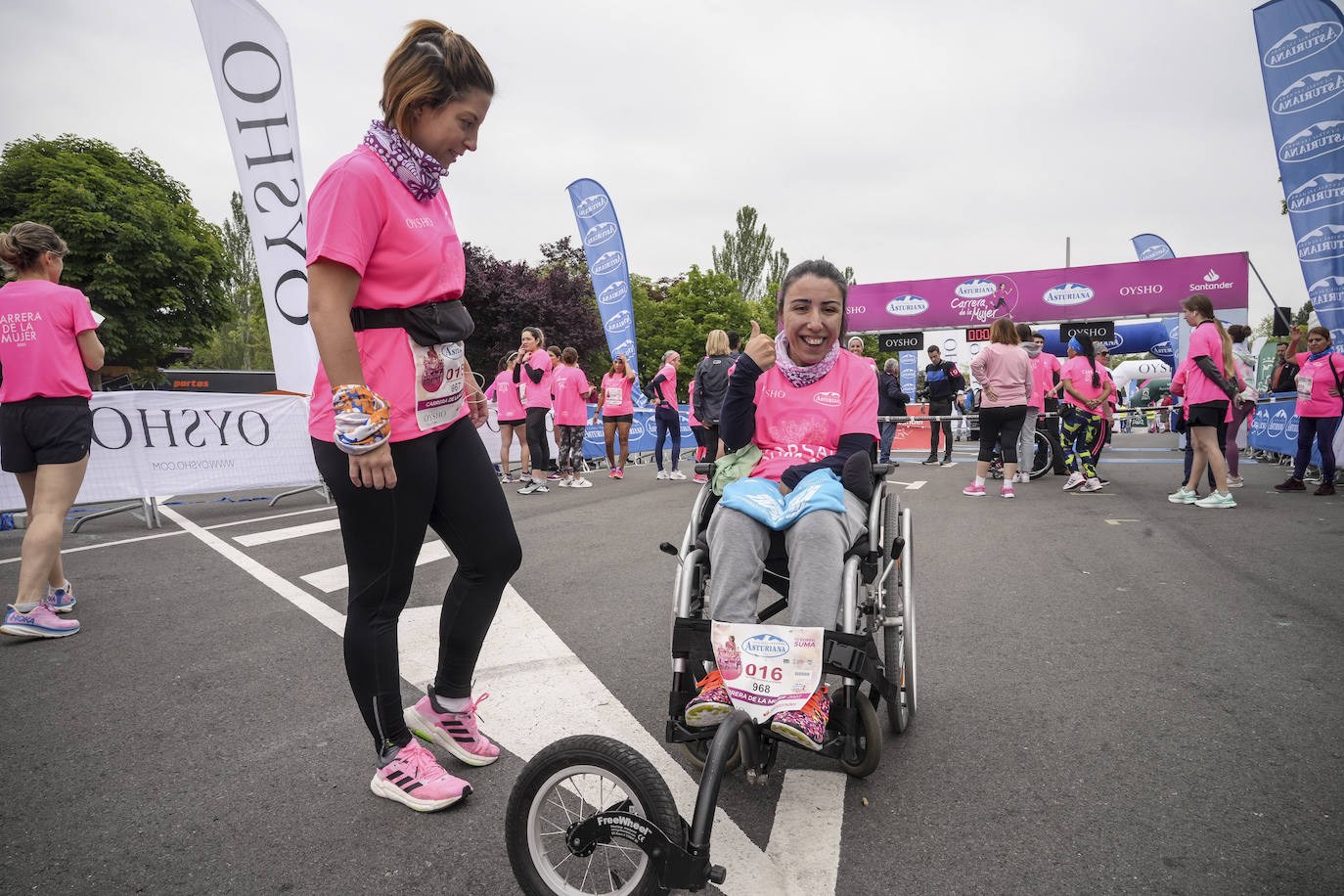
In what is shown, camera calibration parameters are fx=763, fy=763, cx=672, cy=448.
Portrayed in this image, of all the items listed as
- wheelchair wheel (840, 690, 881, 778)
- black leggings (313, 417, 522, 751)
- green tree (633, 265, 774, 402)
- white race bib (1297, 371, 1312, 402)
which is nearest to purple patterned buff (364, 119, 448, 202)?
black leggings (313, 417, 522, 751)

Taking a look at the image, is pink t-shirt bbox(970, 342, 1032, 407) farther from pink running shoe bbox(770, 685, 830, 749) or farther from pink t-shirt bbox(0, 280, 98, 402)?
pink t-shirt bbox(0, 280, 98, 402)

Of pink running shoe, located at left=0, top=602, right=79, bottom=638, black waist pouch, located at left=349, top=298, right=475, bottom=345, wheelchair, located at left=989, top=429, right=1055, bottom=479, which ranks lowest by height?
wheelchair, located at left=989, top=429, right=1055, bottom=479

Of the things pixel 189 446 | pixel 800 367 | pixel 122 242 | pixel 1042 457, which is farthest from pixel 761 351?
pixel 122 242

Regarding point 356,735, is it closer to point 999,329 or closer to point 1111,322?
point 999,329

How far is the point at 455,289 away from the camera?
2.22 m

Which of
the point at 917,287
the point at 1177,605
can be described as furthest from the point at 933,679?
the point at 917,287

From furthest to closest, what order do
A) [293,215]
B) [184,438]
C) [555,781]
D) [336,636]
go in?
[184,438] → [293,215] → [336,636] → [555,781]

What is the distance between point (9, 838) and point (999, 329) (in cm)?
907

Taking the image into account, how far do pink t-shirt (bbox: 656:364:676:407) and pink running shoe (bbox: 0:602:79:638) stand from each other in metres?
8.83

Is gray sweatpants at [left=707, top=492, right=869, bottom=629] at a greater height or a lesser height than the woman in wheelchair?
lesser

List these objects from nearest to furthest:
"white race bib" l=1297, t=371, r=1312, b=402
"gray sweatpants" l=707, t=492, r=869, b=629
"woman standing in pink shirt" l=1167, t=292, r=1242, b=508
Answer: "gray sweatpants" l=707, t=492, r=869, b=629, "woman standing in pink shirt" l=1167, t=292, r=1242, b=508, "white race bib" l=1297, t=371, r=1312, b=402

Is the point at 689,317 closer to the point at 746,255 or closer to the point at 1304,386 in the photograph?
the point at 746,255

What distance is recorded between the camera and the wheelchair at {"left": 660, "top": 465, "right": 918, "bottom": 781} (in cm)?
205

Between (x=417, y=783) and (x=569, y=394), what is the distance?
9.16 metres
